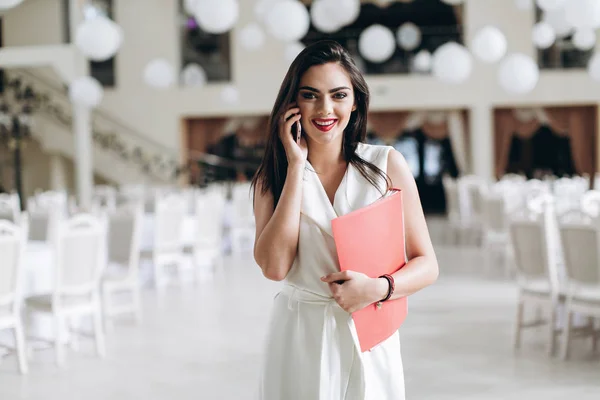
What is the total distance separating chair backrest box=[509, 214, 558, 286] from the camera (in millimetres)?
4750

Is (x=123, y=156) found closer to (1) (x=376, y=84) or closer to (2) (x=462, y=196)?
(1) (x=376, y=84)

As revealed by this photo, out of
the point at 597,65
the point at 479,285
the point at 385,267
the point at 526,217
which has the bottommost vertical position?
the point at 479,285

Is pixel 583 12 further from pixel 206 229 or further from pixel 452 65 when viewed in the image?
pixel 206 229

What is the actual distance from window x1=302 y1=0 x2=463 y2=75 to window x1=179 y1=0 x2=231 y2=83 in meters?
1.77

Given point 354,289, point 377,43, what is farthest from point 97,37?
point 354,289

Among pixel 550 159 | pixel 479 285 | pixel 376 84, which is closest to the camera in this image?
pixel 479 285

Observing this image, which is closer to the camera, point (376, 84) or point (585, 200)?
point (585, 200)

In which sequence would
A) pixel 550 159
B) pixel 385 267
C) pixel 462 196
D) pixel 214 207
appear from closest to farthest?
1. pixel 385 267
2. pixel 214 207
3. pixel 462 196
4. pixel 550 159

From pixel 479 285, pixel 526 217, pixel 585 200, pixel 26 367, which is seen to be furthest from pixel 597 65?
pixel 26 367

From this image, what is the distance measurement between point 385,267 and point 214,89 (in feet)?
47.3

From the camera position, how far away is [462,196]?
38.9 feet

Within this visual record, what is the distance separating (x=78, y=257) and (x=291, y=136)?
12.4ft

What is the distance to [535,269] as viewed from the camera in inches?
192

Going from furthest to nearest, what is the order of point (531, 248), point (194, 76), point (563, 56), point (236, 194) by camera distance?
point (563, 56), point (194, 76), point (236, 194), point (531, 248)
